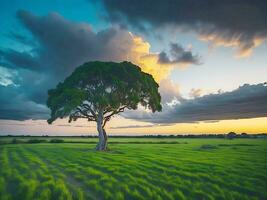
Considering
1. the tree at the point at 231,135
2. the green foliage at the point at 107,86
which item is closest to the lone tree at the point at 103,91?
the green foliage at the point at 107,86

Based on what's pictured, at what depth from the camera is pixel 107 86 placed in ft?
171

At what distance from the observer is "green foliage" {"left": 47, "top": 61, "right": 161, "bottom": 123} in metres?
49.3

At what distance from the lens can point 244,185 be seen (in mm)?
17500

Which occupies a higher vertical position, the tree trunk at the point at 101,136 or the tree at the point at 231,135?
the tree at the point at 231,135

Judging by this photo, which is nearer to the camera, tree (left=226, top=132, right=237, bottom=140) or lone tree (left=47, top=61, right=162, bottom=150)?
lone tree (left=47, top=61, right=162, bottom=150)

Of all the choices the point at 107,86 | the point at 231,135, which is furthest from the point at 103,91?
the point at 231,135

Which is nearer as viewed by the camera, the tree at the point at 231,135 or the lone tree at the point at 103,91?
the lone tree at the point at 103,91

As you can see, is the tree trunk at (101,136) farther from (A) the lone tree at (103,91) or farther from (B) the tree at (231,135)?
(B) the tree at (231,135)

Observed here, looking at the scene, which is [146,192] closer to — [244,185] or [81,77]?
[244,185]

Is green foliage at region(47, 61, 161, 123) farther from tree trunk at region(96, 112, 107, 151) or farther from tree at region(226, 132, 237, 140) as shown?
tree at region(226, 132, 237, 140)

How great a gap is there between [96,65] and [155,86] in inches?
526

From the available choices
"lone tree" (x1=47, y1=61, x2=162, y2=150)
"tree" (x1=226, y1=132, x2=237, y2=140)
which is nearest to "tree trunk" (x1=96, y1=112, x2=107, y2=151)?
"lone tree" (x1=47, y1=61, x2=162, y2=150)

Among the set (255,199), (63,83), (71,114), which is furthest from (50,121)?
(255,199)

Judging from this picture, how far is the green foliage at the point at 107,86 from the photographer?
49312 millimetres
